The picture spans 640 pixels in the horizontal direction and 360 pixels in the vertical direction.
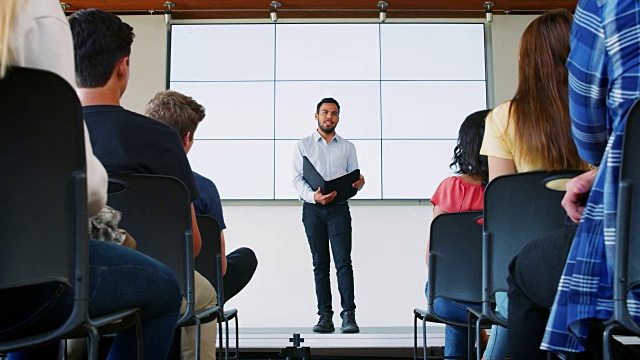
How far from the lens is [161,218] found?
2078 millimetres

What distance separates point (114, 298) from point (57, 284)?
0.38 feet

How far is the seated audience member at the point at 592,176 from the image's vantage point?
1191 mm

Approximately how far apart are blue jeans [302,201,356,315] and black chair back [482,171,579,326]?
3.22 m

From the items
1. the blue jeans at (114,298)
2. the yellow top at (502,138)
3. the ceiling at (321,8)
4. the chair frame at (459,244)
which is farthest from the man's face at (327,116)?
the blue jeans at (114,298)

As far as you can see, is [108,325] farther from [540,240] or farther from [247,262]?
[247,262]

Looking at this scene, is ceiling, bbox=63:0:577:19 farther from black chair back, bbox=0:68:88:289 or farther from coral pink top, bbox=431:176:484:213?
black chair back, bbox=0:68:88:289

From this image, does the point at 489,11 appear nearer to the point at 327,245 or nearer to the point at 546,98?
the point at 327,245

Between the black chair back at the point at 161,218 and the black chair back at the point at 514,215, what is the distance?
0.80m

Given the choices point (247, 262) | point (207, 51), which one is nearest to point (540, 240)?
point (247, 262)

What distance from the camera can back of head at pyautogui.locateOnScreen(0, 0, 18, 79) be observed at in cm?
119

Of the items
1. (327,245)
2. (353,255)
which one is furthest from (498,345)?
(353,255)

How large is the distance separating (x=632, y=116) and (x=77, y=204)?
883 mm

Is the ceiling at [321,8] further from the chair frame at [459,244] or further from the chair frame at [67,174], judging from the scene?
the chair frame at [67,174]

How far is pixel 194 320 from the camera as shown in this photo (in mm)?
2273
